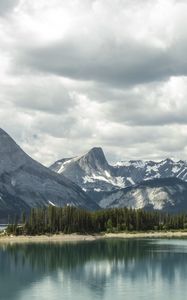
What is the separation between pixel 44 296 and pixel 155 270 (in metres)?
54.5

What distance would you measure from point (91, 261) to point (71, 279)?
155 ft

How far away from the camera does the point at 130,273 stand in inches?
6033

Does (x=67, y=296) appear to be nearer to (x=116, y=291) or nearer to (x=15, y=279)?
(x=116, y=291)

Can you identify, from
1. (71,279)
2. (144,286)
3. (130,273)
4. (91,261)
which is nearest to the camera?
(144,286)

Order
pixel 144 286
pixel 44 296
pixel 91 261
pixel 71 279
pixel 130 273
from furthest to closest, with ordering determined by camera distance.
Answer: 1. pixel 91 261
2. pixel 130 273
3. pixel 71 279
4. pixel 144 286
5. pixel 44 296

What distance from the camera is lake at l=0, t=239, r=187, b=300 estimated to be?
380 ft

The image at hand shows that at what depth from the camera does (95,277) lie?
5645 inches

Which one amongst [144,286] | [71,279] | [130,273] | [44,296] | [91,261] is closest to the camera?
[44,296]

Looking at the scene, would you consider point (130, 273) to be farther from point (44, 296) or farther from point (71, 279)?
point (44, 296)

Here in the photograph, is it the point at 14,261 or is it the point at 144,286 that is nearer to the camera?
the point at 144,286

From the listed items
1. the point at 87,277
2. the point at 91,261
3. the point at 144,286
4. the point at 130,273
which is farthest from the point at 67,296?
the point at 91,261

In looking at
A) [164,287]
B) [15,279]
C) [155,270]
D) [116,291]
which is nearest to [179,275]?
[155,270]

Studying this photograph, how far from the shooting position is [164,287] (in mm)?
127438

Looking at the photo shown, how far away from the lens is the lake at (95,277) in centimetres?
11575
